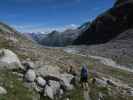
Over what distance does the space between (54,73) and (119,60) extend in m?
77.3

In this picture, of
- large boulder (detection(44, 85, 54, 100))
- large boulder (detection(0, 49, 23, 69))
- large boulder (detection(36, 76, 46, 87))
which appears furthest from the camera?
large boulder (detection(0, 49, 23, 69))

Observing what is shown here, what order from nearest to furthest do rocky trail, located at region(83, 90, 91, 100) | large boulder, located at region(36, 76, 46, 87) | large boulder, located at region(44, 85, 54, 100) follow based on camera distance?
large boulder, located at region(44, 85, 54, 100)
large boulder, located at region(36, 76, 46, 87)
rocky trail, located at region(83, 90, 91, 100)

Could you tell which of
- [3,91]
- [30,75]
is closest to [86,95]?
[30,75]

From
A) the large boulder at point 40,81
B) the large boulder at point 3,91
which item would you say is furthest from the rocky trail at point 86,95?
the large boulder at point 3,91

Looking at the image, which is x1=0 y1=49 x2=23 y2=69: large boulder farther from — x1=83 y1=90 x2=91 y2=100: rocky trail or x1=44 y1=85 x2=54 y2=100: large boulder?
x1=83 y1=90 x2=91 y2=100: rocky trail

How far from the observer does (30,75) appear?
20.2m

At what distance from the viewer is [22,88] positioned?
1822 cm

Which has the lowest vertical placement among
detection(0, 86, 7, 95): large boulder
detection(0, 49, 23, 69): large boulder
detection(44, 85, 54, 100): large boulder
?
detection(44, 85, 54, 100): large boulder

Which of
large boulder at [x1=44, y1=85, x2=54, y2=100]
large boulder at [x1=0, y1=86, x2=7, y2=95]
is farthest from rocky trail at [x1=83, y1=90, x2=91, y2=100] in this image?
large boulder at [x1=0, y1=86, x2=7, y2=95]

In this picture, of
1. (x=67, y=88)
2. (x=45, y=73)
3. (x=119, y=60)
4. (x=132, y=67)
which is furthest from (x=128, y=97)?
(x=119, y=60)

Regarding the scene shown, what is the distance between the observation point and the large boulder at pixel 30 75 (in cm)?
1986

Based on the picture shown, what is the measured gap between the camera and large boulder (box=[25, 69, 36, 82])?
19.9m

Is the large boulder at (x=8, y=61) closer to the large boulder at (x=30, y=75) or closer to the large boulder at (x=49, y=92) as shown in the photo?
the large boulder at (x=30, y=75)

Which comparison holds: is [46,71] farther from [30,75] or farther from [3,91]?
[3,91]
